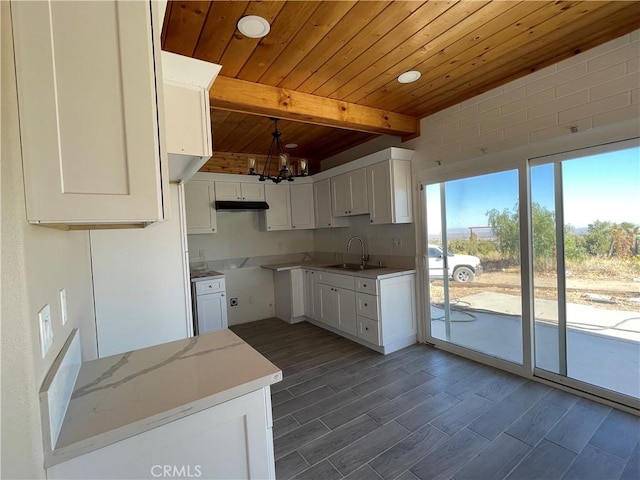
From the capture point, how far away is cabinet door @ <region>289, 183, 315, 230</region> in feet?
16.2

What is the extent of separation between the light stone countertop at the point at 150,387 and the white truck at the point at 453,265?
2.61 metres

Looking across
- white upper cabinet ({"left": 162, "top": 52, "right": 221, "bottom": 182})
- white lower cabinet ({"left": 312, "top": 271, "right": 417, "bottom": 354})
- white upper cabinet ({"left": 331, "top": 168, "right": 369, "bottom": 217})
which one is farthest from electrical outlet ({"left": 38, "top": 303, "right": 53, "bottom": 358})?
white upper cabinet ({"left": 331, "top": 168, "right": 369, "bottom": 217})

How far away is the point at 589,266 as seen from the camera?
2.35 m

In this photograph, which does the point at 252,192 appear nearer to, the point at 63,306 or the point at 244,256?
the point at 244,256

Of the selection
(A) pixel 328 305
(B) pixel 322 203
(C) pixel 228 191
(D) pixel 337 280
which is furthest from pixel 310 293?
(C) pixel 228 191

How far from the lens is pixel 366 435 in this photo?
2057 millimetres

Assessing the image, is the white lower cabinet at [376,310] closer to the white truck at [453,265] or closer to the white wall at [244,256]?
the white truck at [453,265]

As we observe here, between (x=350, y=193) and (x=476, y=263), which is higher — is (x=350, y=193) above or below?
above

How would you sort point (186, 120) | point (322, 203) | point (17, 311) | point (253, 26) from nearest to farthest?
point (17, 311) < point (186, 120) < point (253, 26) < point (322, 203)

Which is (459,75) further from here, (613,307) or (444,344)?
(444,344)

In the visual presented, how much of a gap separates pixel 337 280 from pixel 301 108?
2157mm

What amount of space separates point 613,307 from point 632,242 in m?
0.51

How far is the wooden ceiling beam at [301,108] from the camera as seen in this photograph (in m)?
2.36

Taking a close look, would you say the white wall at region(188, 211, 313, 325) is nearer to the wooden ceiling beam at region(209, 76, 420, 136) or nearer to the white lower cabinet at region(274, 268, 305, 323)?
the white lower cabinet at region(274, 268, 305, 323)
